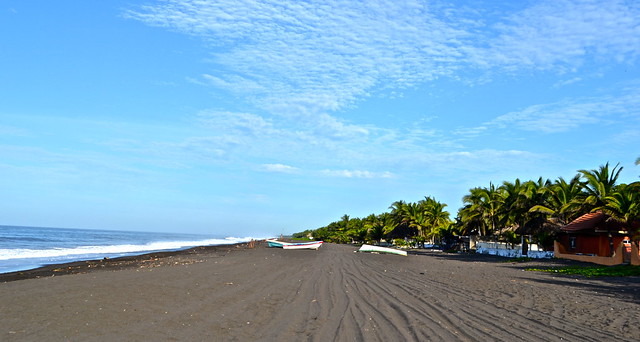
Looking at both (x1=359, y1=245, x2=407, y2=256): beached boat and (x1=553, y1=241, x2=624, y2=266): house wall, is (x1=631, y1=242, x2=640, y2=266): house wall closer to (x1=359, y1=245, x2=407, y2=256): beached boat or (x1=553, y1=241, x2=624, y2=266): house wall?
(x1=553, y1=241, x2=624, y2=266): house wall

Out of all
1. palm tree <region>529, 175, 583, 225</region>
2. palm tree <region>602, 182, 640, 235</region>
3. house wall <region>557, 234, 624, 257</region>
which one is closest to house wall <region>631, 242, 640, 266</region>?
palm tree <region>602, 182, 640, 235</region>

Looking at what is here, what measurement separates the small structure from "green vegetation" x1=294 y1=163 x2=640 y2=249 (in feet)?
2.33

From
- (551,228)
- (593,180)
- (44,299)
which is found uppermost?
(593,180)

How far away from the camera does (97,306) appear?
388 inches

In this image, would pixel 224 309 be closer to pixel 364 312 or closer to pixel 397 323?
pixel 364 312

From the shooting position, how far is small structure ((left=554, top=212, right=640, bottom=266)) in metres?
26.2

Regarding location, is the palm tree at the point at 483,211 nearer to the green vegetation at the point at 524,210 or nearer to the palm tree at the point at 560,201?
the green vegetation at the point at 524,210

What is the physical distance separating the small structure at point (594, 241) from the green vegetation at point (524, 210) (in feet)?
2.33

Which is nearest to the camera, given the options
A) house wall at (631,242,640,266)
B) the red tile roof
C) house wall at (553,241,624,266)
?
house wall at (631,242,640,266)

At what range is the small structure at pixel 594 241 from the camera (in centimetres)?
2625

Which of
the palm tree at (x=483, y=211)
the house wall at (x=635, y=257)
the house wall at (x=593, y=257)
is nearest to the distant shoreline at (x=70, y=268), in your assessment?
the house wall at (x=635, y=257)

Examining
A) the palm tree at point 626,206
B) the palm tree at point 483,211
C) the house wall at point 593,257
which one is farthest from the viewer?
the palm tree at point 483,211

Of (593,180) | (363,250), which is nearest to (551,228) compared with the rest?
(593,180)

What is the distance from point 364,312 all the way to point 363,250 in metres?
32.9
